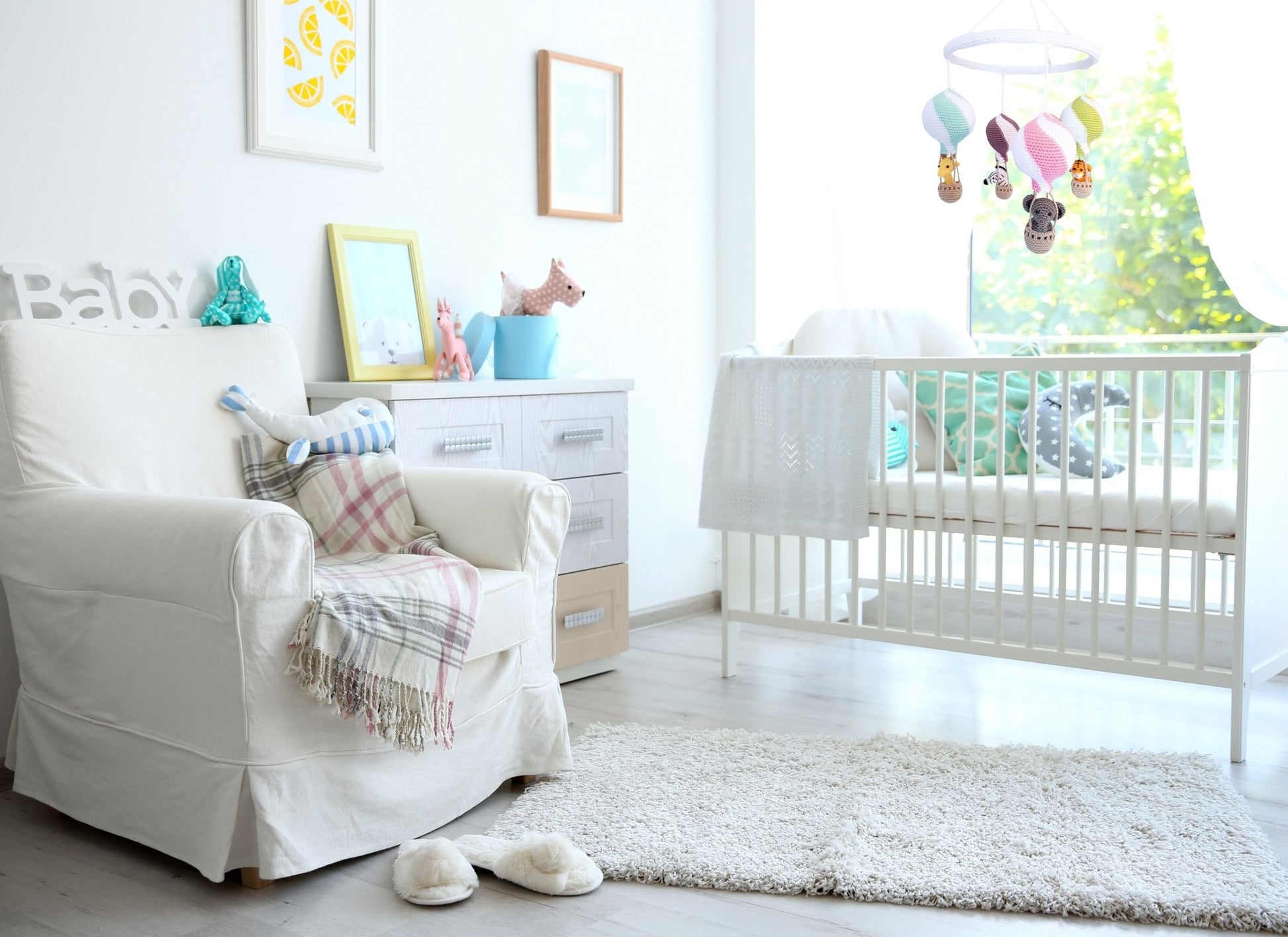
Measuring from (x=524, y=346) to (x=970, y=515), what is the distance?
1118mm

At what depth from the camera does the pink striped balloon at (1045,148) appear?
2.61 meters

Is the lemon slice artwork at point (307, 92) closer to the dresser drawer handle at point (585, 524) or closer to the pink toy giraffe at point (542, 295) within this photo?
the pink toy giraffe at point (542, 295)

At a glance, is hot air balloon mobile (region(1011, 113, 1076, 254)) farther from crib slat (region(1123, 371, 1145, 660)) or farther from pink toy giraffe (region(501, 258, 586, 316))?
pink toy giraffe (region(501, 258, 586, 316))

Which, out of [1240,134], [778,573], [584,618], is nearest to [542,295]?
[584,618]

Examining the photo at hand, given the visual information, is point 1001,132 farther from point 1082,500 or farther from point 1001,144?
point 1082,500

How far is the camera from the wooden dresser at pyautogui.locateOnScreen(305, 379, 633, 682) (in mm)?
2555

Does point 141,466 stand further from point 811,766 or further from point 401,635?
point 811,766

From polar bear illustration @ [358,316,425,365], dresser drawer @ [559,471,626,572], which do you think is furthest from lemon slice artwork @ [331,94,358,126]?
dresser drawer @ [559,471,626,572]

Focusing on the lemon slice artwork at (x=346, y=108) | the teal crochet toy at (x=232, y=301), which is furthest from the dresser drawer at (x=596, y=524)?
the lemon slice artwork at (x=346, y=108)

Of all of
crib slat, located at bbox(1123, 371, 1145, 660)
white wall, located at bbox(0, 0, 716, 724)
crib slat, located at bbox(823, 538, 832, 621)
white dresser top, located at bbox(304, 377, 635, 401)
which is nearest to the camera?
white wall, located at bbox(0, 0, 716, 724)

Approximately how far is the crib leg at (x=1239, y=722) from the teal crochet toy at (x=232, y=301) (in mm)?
2100

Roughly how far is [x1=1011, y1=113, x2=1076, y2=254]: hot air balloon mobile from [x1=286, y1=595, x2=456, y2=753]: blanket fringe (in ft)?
5.68

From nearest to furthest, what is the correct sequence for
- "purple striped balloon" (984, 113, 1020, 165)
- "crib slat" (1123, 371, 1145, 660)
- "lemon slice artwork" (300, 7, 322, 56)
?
"crib slat" (1123, 371, 1145, 660), "lemon slice artwork" (300, 7, 322, 56), "purple striped balloon" (984, 113, 1020, 165)

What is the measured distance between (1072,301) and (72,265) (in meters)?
3.06
